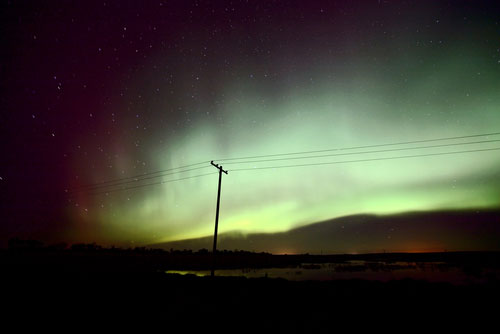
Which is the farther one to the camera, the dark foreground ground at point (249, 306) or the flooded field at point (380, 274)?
the flooded field at point (380, 274)

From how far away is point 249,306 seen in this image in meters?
12.8

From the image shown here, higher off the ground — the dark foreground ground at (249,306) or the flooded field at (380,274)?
the flooded field at (380,274)

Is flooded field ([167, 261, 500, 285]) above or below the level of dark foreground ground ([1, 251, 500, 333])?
above

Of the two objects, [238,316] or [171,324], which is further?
[238,316]

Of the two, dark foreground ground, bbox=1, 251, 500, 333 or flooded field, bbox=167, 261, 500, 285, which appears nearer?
dark foreground ground, bbox=1, 251, 500, 333

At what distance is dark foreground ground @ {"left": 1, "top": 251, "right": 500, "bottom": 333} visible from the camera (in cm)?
1019

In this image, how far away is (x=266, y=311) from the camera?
11.9 metres

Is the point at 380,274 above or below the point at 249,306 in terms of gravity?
above

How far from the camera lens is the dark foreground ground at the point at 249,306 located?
Result: 1019 centimetres

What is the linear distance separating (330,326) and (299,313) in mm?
1992

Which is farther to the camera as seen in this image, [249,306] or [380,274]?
[380,274]

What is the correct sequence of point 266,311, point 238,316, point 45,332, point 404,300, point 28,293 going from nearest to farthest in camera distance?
point 45,332 → point 238,316 → point 266,311 → point 404,300 → point 28,293

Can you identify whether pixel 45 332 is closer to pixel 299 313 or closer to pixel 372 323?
pixel 299 313

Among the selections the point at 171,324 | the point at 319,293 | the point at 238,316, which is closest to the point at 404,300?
the point at 319,293
